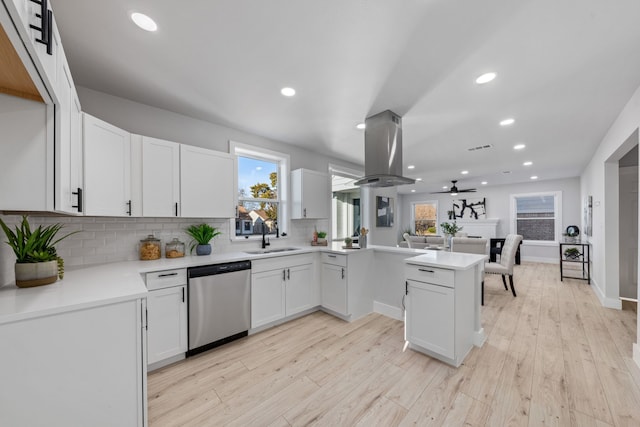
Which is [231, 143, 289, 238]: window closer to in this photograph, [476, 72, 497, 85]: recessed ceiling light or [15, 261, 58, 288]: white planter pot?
[15, 261, 58, 288]: white planter pot

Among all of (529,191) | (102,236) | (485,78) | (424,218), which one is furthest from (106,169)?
(424,218)

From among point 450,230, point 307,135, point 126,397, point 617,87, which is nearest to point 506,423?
point 126,397

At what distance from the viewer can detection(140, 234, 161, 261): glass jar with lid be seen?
2.54 metres

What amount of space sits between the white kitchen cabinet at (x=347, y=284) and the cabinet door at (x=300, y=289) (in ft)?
0.59

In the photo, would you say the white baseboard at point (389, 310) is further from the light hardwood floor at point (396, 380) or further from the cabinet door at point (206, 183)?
the cabinet door at point (206, 183)

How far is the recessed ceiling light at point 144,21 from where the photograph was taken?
4.99 feet

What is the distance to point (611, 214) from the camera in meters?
3.57

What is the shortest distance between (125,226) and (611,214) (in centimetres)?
635

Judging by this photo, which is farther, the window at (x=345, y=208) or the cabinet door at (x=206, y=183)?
the window at (x=345, y=208)

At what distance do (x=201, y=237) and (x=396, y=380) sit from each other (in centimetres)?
247

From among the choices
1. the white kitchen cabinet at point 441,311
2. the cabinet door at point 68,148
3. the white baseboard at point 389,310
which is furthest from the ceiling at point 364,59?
the white baseboard at point 389,310

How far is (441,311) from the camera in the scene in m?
2.24

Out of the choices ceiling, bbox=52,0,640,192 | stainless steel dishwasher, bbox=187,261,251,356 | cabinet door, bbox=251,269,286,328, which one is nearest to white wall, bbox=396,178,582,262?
ceiling, bbox=52,0,640,192

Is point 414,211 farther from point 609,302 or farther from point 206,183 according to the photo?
point 206,183
